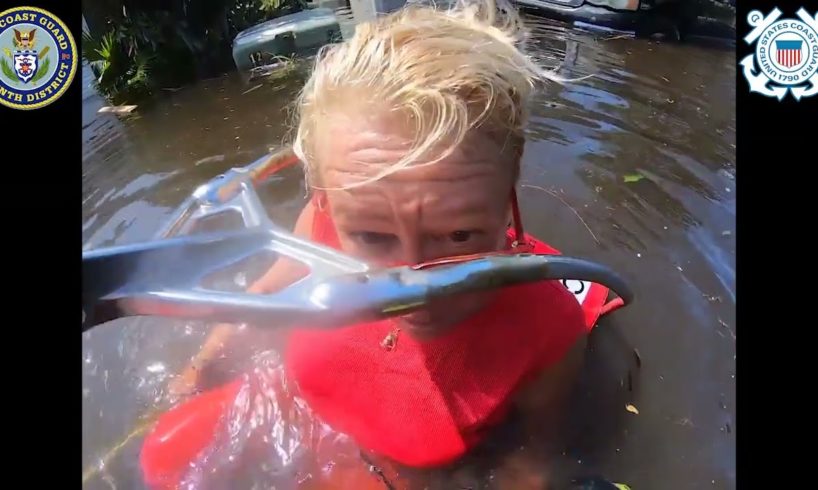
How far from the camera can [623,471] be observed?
1596 mm

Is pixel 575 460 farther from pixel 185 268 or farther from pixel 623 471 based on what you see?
pixel 185 268

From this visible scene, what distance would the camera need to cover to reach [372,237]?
135 centimetres

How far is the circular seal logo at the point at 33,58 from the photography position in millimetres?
Answer: 992

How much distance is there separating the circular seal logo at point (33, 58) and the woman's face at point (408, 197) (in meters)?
0.50

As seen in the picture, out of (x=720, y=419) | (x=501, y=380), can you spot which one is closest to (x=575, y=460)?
(x=501, y=380)

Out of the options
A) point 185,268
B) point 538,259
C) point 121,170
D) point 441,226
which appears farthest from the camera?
point 121,170

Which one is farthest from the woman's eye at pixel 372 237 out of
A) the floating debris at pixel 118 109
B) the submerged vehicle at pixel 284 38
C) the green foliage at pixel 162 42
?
the green foliage at pixel 162 42

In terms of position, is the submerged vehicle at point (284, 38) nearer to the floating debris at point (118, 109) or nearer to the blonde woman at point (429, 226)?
the floating debris at point (118, 109)

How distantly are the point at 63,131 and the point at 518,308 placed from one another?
974 mm
